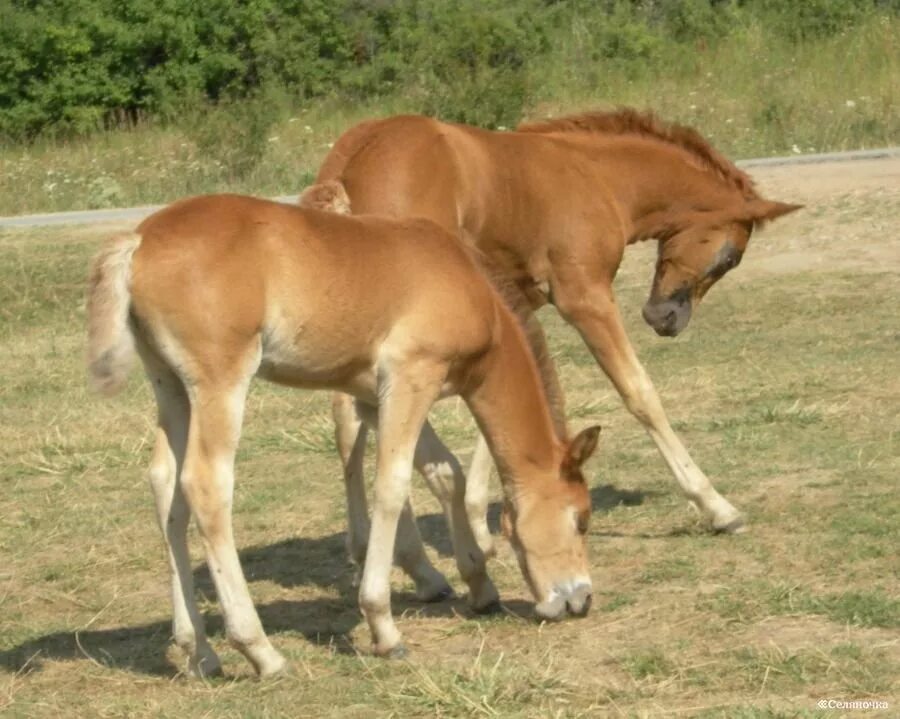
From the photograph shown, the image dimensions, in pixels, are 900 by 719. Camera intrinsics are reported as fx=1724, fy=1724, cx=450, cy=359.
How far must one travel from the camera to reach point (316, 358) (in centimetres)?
562

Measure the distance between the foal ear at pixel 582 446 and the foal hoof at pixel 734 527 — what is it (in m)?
1.26

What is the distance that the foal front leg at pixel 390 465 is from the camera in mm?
5672

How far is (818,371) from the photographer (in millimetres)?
9992

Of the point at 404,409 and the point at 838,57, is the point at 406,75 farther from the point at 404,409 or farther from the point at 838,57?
the point at 404,409

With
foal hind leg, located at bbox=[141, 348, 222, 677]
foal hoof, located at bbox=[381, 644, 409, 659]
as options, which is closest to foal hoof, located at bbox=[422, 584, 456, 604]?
foal hoof, located at bbox=[381, 644, 409, 659]

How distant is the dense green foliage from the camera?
101ft

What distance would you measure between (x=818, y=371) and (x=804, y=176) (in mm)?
6463

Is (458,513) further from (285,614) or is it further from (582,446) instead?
(285,614)

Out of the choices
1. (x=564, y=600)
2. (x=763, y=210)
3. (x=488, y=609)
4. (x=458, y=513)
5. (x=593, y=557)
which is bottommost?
(x=593, y=557)

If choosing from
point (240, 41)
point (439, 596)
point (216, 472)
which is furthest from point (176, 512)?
point (240, 41)

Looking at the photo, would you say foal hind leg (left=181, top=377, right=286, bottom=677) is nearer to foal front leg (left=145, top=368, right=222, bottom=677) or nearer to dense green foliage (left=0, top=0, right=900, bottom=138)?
foal front leg (left=145, top=368, right=222, bottom=677)

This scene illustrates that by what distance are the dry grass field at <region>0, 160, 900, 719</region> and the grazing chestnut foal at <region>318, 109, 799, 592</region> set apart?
479 millimetres

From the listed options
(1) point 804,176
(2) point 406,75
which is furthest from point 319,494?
(2) point 406,75

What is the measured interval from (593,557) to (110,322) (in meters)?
2.47
